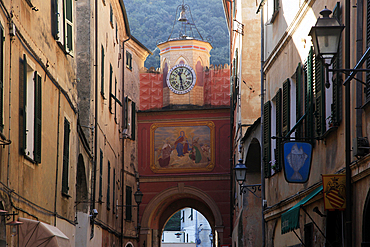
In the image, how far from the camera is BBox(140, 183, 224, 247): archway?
93.9 feet

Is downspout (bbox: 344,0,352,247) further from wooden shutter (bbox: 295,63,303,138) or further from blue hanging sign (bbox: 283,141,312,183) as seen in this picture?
wooden shutter (bbox: 295,63,303,138)

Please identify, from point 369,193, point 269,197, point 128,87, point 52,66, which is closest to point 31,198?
point 52,66

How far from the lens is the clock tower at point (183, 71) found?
30156 mm

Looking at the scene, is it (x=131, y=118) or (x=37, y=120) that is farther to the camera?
(x=131, y=118)

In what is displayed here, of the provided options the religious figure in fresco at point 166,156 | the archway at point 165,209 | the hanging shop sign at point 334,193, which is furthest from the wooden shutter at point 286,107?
the religious figure in fresco at point 166,156

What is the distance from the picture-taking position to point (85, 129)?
15.2m

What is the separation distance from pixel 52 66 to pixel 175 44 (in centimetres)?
2088

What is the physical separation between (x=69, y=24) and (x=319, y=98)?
17.5ft

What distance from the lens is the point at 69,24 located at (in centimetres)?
1151

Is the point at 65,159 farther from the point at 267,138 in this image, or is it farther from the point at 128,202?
the point at 128,202

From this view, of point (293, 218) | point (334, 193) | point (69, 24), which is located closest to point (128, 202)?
point (69, 24)

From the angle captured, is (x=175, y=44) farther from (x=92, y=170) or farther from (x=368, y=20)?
(x=368, y=20)

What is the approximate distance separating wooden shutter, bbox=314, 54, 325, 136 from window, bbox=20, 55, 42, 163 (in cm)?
391

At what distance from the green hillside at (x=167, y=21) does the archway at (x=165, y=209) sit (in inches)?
1350
